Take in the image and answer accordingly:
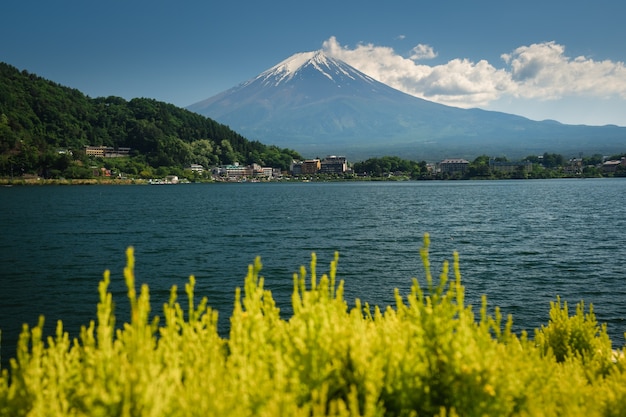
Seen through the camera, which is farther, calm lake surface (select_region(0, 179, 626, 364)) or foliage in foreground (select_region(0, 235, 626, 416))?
calm lake surface (select_region(0, 179, 626, 364))

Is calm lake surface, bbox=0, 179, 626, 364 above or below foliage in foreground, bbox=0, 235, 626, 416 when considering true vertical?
below

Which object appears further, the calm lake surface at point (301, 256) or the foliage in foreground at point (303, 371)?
the calm lake surface at point (301, 256)

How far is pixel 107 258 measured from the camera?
40.2 m

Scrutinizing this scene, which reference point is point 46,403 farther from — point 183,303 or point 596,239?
point 596,239

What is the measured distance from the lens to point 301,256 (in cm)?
4172

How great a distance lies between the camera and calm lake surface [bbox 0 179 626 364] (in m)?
26.7

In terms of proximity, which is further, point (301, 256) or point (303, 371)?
point (301, 256)

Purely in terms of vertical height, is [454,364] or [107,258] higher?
[454,364]

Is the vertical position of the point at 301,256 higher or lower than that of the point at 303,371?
lower

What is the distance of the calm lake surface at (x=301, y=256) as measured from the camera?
2673 cm

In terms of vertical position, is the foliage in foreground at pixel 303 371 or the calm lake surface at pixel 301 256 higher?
the foliage in foreground at pixel 303 371

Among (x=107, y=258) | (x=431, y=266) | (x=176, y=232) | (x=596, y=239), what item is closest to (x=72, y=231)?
(x=176, y=232)

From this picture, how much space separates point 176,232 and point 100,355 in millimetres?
54483

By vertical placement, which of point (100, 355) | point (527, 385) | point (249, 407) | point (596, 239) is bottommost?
point (596, 239)
